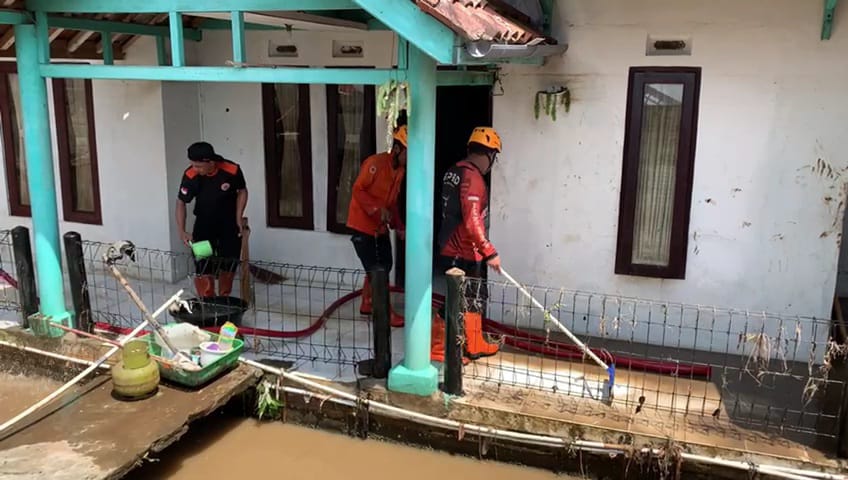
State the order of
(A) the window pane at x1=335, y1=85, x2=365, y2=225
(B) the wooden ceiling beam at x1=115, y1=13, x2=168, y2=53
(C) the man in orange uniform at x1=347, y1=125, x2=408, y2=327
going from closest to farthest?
(C) the man in orange uniform at x1=347, y1=125, x2=408, y2=327 → (B) the wooden ceiling beam at x1=115, y1=13, x2=168, y2=53 → (A) the window pane at x1=335, y1=85, x2=365, y2=225

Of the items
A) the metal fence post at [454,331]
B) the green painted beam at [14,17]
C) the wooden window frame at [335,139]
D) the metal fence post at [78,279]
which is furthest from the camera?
the wooden window frame at [335,139]

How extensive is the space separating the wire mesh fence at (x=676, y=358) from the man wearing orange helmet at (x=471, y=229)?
0.37ft

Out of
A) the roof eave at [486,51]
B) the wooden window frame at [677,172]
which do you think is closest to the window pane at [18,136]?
the roof eave at [486,51]

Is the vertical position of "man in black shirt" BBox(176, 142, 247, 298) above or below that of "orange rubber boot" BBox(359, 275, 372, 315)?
above

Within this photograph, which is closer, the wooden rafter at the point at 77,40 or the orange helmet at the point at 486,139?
the orange helmet at the point at 486,139

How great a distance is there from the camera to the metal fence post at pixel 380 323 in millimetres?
5566

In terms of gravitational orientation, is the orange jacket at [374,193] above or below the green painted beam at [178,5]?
below

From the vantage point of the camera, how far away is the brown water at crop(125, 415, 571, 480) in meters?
5.15

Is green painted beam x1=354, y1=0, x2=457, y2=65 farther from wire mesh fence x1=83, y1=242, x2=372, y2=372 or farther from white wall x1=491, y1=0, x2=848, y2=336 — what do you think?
white wall x1=491, y1=0, x2=848, y2=336

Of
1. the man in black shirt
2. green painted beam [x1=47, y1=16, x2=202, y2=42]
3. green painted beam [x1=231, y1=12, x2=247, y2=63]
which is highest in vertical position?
green painted beam [x1=47, y1=16, x2=202, y2=42]

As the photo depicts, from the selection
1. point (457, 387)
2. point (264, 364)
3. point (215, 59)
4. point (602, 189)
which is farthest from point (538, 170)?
point (215, 59)

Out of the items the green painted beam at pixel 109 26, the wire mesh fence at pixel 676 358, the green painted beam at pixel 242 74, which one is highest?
the green painted beam at pixel 109 26

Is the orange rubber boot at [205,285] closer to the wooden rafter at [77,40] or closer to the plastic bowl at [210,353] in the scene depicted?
the plastic bowl at [210,353]

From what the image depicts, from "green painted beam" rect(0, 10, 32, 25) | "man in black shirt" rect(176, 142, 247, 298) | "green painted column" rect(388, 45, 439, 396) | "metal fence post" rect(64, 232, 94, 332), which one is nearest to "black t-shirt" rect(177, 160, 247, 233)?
"man in black shirt" rect(176, 142, 247, 298)
